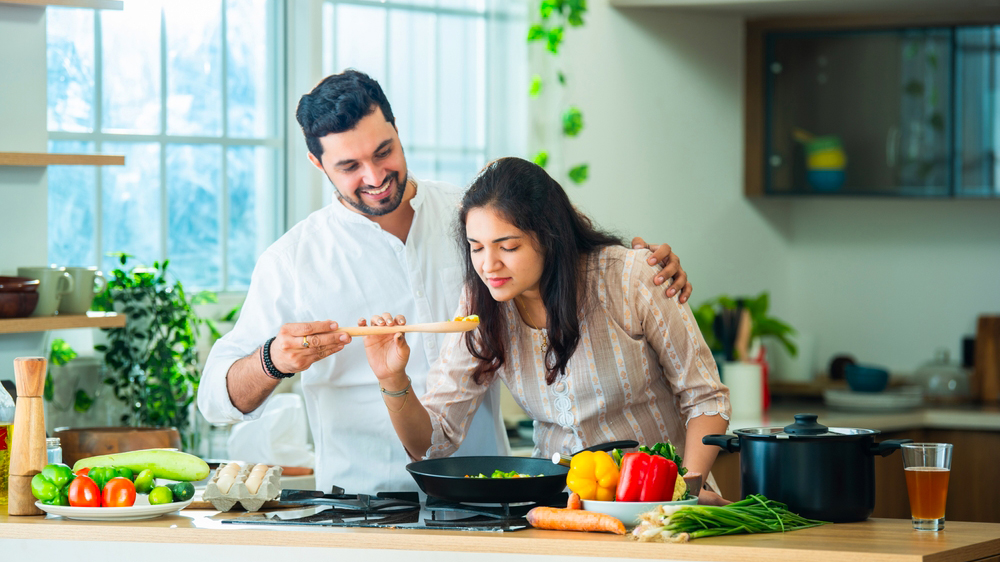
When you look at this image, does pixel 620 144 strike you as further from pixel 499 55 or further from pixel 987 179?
pixel 987 179

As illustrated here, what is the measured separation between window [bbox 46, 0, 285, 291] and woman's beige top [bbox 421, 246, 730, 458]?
5.09ft

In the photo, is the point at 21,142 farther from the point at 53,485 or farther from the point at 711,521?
the point at 711,521

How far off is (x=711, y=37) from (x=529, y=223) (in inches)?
102

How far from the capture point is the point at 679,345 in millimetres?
2229

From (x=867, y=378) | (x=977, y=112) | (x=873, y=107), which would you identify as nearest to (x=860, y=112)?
(x=873, y=107)

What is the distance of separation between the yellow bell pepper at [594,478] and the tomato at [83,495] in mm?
808

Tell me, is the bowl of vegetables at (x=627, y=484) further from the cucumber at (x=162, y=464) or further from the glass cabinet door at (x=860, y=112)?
the glass cabinet door at (x=860, y=112)

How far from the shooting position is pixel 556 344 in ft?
7.28

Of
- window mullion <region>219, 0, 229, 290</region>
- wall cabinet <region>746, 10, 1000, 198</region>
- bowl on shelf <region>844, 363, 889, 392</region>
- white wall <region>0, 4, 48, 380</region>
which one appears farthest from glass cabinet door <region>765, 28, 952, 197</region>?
white wall <region>0, 4, 48, 380</region>

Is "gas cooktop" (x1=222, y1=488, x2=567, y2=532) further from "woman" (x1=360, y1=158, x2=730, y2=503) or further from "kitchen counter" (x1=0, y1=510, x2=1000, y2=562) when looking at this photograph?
"woman" (x1=360, y1=158, x2=730, y2=503)

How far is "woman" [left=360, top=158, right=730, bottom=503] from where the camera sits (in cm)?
213

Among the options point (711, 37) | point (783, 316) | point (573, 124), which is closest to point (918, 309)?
point (783, 316)

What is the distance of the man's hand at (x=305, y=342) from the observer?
2115mm

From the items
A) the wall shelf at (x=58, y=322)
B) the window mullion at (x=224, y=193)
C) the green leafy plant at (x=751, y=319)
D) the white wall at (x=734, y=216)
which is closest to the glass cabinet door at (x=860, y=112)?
the white wall at (x=734, y=216)
